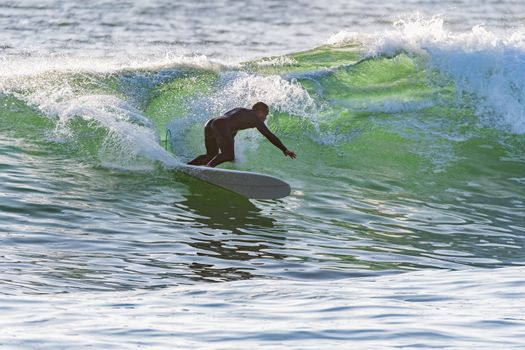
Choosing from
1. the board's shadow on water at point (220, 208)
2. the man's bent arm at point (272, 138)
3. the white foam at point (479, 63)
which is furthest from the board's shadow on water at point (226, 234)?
the white foam at point (479, 63)

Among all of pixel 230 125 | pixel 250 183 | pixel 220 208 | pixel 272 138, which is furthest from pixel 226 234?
pixel 230 125

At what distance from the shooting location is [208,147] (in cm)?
1371

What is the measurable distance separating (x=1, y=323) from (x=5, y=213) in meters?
4.90

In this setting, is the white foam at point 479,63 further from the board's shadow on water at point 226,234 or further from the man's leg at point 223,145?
the board's shadow on water at point 226,234

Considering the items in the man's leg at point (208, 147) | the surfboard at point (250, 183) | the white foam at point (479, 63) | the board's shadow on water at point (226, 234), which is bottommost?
the board's shadow on water at point (226, 234)

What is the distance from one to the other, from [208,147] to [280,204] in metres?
1.33

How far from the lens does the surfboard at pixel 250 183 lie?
12.8 m

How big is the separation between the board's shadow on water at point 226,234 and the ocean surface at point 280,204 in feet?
0.13

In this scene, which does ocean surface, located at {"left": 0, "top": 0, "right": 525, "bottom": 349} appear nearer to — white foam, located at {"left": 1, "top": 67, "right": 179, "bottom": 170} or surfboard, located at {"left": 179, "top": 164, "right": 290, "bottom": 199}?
white foam, located at {"left": 1, "top": 67, "right": 179, "bottom": 170}

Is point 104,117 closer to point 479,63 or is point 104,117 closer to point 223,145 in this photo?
point 223,145

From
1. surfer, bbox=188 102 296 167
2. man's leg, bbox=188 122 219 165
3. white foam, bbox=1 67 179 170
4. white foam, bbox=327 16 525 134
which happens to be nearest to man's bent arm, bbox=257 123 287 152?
surfer, bbox=188 102 296 167

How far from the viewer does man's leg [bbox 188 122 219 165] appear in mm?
13594

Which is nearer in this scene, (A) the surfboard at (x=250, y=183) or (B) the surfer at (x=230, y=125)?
(A) the surfboard at (x=250, y=183)

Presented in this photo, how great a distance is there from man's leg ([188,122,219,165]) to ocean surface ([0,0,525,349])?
0.34 m
